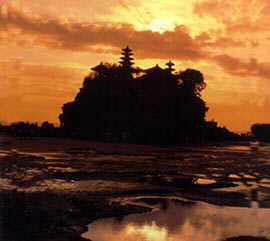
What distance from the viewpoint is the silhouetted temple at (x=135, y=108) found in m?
60.1

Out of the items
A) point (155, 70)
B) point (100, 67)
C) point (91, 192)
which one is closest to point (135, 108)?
point (155, 70)

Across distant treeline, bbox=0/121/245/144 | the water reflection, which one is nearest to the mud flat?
the water reflection

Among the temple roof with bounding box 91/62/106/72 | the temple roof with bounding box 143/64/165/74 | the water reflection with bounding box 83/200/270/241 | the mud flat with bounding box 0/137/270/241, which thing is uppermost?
Answer: the temple roof with bounding box 91/62/106/72

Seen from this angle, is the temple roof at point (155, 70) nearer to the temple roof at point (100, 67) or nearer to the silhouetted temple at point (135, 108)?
the silhouetted temple at point (135, 108)

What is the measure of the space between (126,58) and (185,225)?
59.5 meters

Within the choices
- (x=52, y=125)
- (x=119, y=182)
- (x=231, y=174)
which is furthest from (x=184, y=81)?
(x=119, y=182)

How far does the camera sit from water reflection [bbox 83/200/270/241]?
841 centimetres

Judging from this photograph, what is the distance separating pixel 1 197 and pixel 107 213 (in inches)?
115

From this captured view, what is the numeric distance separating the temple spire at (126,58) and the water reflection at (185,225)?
55.5 metres

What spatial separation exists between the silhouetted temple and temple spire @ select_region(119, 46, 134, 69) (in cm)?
289

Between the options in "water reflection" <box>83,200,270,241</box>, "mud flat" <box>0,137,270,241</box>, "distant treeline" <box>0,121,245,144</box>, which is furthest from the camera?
"distant treeline" <box>0,121,245,144</box>

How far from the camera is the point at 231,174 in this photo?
2036 centimetres

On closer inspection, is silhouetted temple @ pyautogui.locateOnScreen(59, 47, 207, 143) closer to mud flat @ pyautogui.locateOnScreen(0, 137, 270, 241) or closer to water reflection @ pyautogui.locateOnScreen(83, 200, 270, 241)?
mud flat @ pyautogui.locateOnScreen(0, 137, 270, 241)

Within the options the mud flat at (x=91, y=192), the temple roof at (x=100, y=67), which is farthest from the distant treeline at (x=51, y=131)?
the mud flat at (x=91, y=192)
